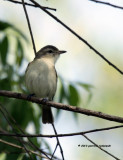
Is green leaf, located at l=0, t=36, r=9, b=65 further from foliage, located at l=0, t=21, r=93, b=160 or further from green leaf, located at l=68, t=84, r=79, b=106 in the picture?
green leaf, located at l=68, t=84, r=79, b=106

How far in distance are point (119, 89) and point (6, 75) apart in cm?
745

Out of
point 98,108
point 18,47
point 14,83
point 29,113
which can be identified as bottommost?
point 98,108

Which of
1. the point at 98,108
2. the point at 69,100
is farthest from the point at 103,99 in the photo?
the point at 69,100

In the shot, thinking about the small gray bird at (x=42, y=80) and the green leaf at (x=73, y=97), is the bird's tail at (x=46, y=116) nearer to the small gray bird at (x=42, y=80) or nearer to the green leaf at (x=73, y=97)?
the small gray bird at (x=42, y=80)

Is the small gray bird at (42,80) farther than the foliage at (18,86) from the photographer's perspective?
Yes

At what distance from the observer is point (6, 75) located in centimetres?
592

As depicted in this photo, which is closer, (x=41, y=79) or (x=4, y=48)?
(x=4, y=48)

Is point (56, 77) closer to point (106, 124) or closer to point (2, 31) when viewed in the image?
point (2, 31)

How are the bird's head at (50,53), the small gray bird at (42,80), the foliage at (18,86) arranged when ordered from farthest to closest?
the bird's head at (50,53) → the small gray bird at (42,80) → the foliage at (18,86)

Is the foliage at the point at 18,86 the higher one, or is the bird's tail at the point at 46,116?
the foliage at the point at 18,86

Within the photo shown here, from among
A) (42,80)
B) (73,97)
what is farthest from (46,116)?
(73,97)

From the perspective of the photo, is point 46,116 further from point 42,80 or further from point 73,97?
point 73,97

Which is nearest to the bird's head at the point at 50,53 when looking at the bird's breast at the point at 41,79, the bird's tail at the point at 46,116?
the bird's breast at the point at 41,79

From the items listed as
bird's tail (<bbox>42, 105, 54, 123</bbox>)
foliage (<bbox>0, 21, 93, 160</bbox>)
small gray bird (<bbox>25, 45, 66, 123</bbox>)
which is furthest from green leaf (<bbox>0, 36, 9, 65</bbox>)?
bird's tail (<bbox>42, 105, 54, 123</bbox>)
